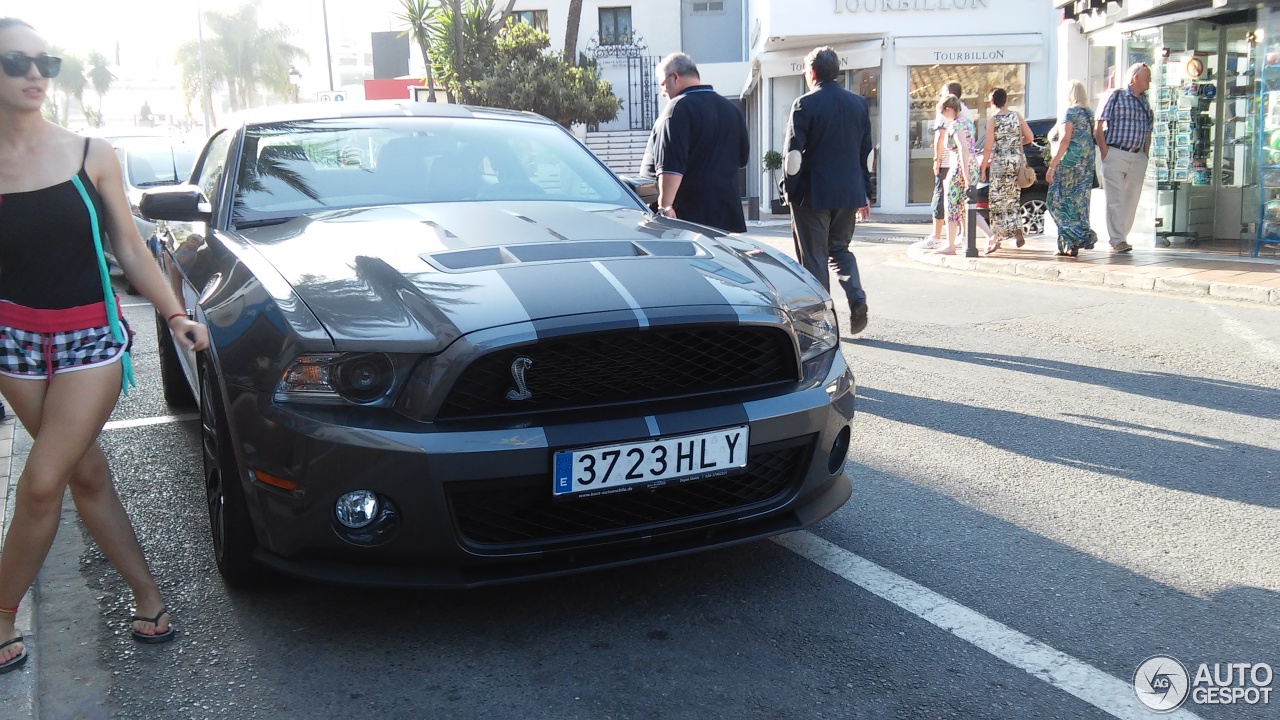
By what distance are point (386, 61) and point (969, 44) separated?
4739 centimetres

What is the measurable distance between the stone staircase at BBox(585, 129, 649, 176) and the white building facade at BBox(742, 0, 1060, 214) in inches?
266

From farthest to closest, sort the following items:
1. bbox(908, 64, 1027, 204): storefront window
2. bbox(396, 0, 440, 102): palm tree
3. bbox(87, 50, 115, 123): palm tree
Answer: bbox(87, 50, 115, 123): palm tree → bbox(396, 0, 440, 102): palm tree → bbox(908, 64, 1027, 204): storefront window

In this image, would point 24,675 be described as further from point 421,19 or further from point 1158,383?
point 421,19

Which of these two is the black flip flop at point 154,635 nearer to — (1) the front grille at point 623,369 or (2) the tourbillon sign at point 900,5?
(1) the front grille at point 623,369

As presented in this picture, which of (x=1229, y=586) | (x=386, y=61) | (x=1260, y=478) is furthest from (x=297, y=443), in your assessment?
(x=386, y=61)

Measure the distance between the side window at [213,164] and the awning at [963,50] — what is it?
1898cm

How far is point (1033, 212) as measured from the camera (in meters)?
14.5

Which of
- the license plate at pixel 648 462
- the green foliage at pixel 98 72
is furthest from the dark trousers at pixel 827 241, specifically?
the green foliage at pixel 98 72

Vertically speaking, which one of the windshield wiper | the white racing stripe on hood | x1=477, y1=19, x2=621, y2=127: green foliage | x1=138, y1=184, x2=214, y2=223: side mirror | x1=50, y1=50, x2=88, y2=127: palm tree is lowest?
the white racing stripe on hood

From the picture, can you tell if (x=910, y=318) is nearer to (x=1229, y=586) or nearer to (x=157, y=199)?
(x=1229, y=586)

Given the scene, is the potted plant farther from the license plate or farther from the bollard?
the license plate

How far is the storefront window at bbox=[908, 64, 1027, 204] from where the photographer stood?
22.6 metres

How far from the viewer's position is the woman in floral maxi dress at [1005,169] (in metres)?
12.4

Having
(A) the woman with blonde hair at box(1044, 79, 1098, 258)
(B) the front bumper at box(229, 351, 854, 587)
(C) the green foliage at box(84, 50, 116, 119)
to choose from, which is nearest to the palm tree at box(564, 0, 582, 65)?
(A) the woman with blonde hair at box(1044, 79, 1098, 258)
